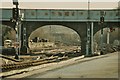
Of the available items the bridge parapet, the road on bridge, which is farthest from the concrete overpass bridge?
the road on bridge

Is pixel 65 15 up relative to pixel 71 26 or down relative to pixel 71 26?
up

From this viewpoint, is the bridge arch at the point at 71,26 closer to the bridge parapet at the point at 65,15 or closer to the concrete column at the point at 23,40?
the concrete column at the point at 23,40

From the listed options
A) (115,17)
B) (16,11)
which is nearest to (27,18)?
(115,17)

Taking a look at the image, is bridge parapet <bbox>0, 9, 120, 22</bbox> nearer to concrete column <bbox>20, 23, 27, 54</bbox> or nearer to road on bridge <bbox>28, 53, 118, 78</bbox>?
concrete column <bbox>20, 23, 27, 54</bbox>

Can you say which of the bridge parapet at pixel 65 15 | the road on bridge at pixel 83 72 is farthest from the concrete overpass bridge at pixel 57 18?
the road on bridge at pixel 83 72

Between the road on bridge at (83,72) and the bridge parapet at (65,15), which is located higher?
the bridge parapet at (65,15)

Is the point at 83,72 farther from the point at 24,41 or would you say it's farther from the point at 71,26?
the point at 71,26

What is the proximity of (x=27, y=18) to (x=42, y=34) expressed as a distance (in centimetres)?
7615

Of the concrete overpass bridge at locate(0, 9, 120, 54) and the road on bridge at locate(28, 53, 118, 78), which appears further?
the concrete overpass bridge at locate(0, 9, 120, 54)

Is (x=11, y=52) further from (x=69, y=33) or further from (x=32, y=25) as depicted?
(x=69, y=33)

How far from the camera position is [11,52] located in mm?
51531

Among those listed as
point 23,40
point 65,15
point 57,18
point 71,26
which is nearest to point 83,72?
point 65,15

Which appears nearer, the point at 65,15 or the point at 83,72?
the point at 83,72

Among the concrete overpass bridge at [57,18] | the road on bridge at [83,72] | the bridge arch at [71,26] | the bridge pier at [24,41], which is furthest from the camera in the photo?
the bridge arch at [71,26]
